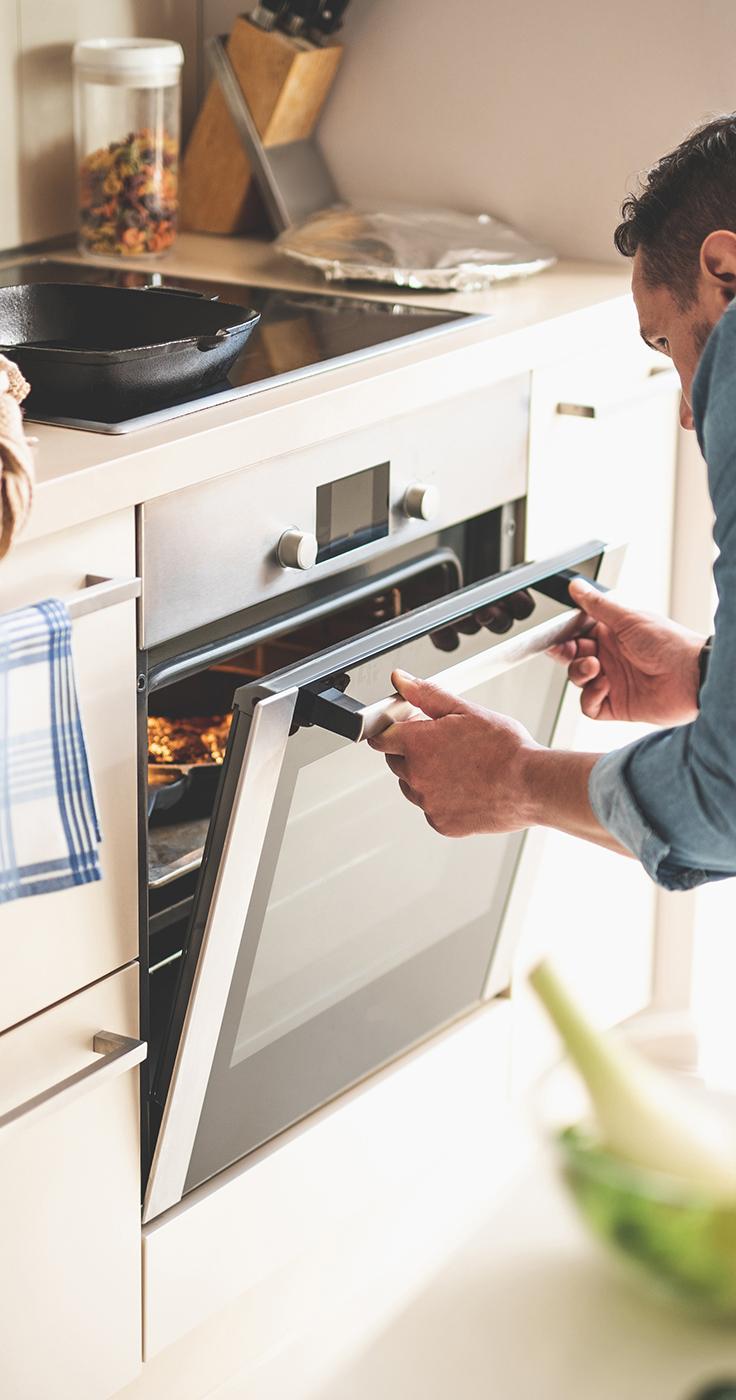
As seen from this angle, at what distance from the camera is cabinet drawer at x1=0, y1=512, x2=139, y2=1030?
1.12 meters

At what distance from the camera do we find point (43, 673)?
1.07 meters

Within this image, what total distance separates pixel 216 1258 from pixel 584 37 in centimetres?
130

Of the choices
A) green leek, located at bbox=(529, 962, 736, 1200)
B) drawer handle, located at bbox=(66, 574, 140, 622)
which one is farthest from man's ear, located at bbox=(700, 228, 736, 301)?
green leek, located at bbox=(529, 962, 736, 1200)

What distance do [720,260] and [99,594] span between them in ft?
1.53

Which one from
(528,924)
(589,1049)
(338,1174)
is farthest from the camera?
(528,924)

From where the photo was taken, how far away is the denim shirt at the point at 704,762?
1005 mm

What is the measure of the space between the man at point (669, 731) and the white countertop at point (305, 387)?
0.72 feet

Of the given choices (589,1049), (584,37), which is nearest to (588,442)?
(584,37)

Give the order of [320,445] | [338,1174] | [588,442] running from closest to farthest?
[320,445]
[338,1174]
[588,442]

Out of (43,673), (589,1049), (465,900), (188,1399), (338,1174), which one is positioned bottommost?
(188,1399)

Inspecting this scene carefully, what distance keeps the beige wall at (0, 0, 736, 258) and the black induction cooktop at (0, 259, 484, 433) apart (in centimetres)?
19

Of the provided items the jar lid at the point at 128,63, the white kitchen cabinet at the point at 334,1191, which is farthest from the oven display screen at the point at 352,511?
the jar lid at the point at 128,63

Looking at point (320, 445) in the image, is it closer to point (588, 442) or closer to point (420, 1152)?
point (588, 442)

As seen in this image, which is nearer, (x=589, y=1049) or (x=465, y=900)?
(x=589, y=1049)
